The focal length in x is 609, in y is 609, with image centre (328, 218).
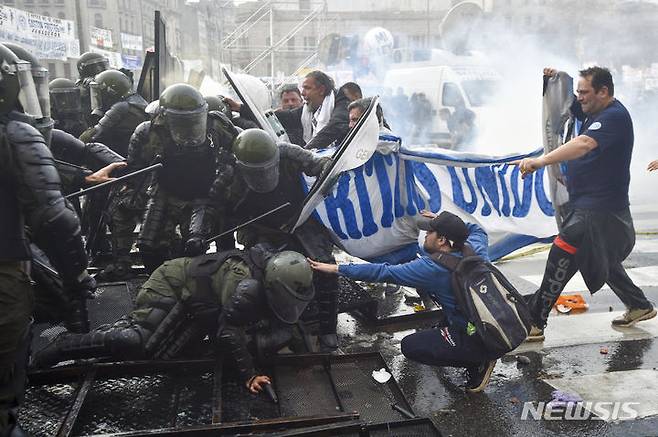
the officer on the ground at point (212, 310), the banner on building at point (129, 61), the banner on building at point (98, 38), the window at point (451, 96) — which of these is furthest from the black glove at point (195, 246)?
the banner on building at point (98, 38)

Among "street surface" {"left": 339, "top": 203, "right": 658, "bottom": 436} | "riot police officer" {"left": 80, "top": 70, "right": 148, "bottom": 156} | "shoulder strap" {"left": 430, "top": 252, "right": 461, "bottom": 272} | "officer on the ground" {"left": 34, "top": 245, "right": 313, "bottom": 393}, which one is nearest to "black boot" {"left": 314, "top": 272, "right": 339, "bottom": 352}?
"street surface" {"left": 339, "top": 203, "right": 658, "bottom": 436}

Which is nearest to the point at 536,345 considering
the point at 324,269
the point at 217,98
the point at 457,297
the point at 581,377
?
the point at 581,377

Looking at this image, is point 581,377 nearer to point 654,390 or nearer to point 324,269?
point 654,390

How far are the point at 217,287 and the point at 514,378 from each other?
80.9 inches

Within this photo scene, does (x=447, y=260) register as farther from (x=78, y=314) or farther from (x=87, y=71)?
(x=87, y=71)

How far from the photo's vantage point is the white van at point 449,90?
48.1 feet

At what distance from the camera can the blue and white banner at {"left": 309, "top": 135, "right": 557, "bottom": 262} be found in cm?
504

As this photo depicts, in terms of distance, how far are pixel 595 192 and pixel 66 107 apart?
5.17 metres

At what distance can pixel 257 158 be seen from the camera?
427 centimetres

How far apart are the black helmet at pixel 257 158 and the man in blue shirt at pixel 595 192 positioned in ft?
5.79

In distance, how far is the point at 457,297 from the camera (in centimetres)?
362

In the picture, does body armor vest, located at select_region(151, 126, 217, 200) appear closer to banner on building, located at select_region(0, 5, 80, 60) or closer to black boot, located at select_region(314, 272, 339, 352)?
black boot, located at select_region(314, 272, 339, 352)

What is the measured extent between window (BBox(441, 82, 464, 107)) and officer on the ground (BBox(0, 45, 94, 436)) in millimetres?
12871

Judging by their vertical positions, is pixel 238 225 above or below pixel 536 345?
above
